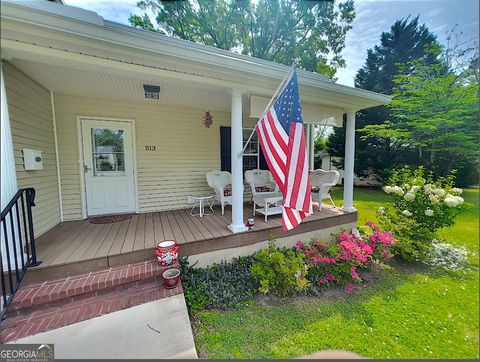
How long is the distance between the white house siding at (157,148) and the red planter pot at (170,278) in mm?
2526

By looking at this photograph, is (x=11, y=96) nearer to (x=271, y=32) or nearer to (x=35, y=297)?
(x=35, y=297)

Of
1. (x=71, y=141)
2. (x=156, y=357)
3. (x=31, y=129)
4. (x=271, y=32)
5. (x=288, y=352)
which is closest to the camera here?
(x=156, y=357)

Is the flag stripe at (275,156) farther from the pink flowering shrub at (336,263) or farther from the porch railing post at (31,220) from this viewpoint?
the porch railing post at (31,220)

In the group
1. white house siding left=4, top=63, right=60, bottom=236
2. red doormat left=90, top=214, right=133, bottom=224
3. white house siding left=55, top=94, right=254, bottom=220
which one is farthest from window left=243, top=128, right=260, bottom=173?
white house siding left=4, top=63, right=60, bottom=236

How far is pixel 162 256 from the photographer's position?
2.49 meters

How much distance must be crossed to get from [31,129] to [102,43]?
1829 millimetres

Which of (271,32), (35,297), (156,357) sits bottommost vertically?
(156,357)

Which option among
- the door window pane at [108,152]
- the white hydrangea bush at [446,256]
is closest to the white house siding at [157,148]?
the door window pane at [108,152]

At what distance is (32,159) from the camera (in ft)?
9.14

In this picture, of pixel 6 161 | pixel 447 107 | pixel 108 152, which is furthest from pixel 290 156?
pixel 447 107

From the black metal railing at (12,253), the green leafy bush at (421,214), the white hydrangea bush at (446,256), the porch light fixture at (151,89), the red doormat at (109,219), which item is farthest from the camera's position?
the red doormat at (109,219)

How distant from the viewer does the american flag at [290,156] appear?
86.0 inches

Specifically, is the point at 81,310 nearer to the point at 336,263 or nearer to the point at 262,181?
the point at 336,263

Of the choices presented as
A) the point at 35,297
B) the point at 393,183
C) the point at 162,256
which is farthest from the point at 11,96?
the point at 393,183
